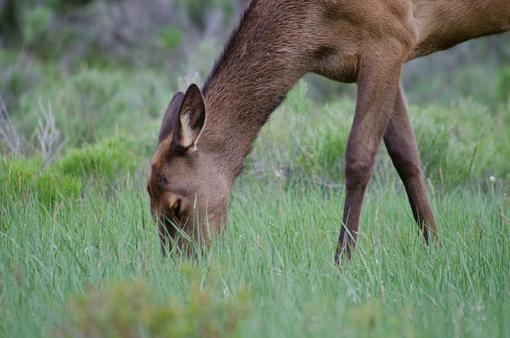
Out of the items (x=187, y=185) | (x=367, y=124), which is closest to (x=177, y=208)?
(x=187, y=185)

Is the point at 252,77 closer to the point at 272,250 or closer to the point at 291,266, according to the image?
the point at 272,250

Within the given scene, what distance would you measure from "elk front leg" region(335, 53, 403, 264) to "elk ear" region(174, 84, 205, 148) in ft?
3.09

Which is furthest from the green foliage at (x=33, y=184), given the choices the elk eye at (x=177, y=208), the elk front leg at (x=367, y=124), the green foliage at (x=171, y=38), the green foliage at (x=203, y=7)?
the green foliage at (x=203, y=7)

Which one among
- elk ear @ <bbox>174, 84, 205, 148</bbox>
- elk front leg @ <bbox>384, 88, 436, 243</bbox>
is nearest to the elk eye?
elk ear @ <bbox>174, 84, 205, 148</bbox>

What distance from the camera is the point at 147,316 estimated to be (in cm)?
376

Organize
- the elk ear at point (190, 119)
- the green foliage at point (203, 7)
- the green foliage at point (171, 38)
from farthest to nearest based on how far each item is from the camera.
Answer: the green foliage at point (203, 7), the green foliage at point (171, 38), the elk ear at point (190, 119)

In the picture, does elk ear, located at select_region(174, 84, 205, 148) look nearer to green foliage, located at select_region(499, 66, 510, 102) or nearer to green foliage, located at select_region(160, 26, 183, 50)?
green foliage, located at select_region(499, 66, 510, 102)

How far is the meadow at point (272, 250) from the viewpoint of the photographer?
13.1 feet

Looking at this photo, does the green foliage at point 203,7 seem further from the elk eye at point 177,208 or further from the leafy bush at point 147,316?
the leafy bush at point 147,316

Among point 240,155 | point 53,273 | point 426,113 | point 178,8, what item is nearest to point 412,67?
point 178,8

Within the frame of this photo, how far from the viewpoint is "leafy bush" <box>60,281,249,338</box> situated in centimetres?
377

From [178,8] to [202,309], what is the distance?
625 inches

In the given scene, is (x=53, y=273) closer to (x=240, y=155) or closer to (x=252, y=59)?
(x=240, y=155)

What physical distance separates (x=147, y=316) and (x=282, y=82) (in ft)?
9.37
